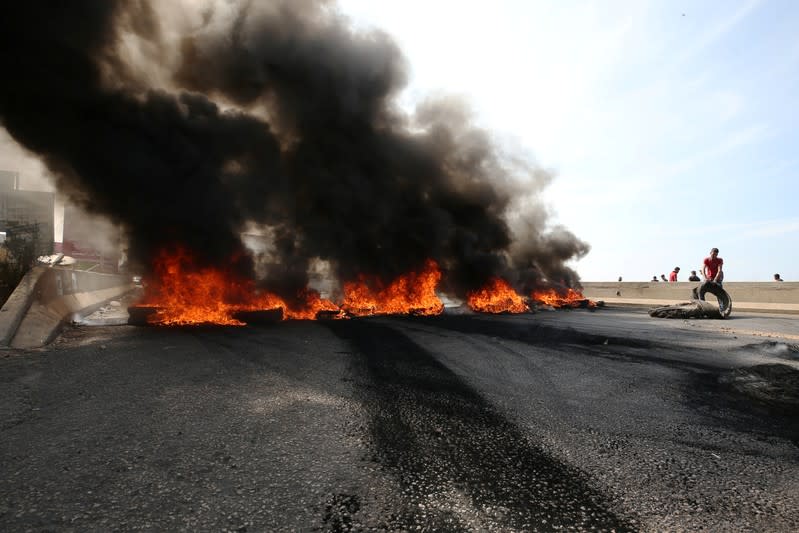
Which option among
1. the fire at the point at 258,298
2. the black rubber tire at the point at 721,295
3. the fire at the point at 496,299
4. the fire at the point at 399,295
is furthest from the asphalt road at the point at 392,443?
the fire at the point at 496,299

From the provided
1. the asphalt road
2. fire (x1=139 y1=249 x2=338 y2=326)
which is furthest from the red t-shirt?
fire (x1=139 y1=249 x2=338 y2=326)

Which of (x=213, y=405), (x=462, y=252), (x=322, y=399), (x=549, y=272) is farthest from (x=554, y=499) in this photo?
(x=549, y=272)

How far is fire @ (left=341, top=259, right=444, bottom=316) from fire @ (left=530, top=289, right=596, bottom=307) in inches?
242

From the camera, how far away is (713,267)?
12781 mm

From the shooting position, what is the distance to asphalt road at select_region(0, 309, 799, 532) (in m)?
1.92

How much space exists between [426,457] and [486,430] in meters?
0.68

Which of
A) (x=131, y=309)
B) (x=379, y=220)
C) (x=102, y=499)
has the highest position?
(x=379, y=220)

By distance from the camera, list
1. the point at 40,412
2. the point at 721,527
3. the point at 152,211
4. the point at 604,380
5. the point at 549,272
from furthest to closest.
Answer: the point at 549,272 < the point at 152,211 < the point at 604,380 < the point at 40,412 < the point at 721,527

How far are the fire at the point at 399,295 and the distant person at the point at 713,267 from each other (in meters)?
8.51

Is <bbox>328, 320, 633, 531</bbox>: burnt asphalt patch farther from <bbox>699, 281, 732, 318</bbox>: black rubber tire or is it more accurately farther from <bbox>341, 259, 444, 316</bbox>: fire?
<bbox>699, 281, 732, 318</bbox>: black rubber tire

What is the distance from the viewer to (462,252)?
17.6 m

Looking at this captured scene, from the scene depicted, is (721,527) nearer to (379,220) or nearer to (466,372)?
(466,372)

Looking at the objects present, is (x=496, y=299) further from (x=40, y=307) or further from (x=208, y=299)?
(x=40, y=307)

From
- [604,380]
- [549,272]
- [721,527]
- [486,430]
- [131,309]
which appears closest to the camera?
[721,527]
